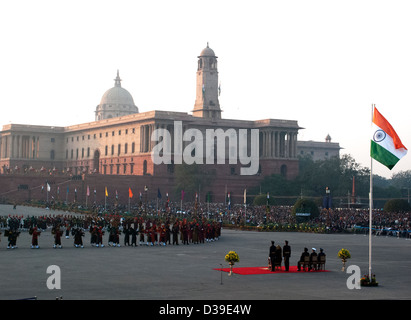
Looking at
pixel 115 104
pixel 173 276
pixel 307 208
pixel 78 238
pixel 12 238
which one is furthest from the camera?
pixel 115 104

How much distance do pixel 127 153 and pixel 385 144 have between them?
3853 inches

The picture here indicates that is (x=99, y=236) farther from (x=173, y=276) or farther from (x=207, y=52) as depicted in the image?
(x=207, y=52)

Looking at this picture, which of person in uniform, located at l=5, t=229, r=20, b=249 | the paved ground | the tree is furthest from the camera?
the tree

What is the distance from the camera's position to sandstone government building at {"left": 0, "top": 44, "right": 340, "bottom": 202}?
101 meters

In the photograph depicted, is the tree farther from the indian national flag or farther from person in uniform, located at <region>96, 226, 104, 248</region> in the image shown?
the indian national flag

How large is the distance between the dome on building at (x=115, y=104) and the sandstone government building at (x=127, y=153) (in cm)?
2007

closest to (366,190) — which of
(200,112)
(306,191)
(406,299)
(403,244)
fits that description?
(306,191)

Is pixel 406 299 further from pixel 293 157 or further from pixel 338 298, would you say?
pixel 293 157

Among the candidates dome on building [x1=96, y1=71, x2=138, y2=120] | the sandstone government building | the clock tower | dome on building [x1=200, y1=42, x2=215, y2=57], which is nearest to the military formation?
the sandstone government building

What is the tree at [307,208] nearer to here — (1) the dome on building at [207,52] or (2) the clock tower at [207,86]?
(2) the clock tower at [207,86]

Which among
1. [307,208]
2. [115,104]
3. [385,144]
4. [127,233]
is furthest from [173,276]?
[115,104]

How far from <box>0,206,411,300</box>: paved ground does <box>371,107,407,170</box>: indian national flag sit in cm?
441

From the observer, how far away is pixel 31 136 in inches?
5463

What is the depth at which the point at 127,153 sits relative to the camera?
11912 cm
